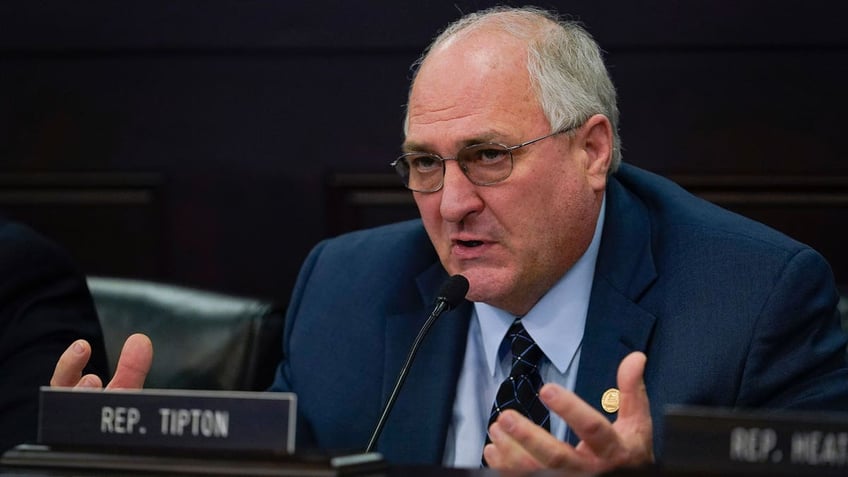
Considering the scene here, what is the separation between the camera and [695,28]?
2.80m

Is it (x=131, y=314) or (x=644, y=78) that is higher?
(x=644, y=78)

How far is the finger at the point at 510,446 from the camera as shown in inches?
59.3

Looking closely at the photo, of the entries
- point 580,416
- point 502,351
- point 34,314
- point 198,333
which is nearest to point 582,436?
point 580,416

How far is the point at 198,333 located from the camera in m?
2.41

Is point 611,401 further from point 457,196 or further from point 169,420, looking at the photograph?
point 169,420

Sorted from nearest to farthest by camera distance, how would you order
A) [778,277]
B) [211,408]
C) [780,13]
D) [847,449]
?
[847,449], [211,408], [778,277], [780,13]

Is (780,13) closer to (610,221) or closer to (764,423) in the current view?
(610,221)

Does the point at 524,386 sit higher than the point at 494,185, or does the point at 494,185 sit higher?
the point at 494,185

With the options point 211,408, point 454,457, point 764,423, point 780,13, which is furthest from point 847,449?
point 780,13

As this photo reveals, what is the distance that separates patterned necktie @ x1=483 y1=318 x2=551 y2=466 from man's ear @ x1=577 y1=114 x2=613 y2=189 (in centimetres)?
29

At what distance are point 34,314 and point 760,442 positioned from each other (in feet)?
4.92

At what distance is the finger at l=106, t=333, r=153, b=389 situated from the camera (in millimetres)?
1820

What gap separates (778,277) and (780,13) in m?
0.93

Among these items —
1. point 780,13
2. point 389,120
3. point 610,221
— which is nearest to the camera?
point 610,221
